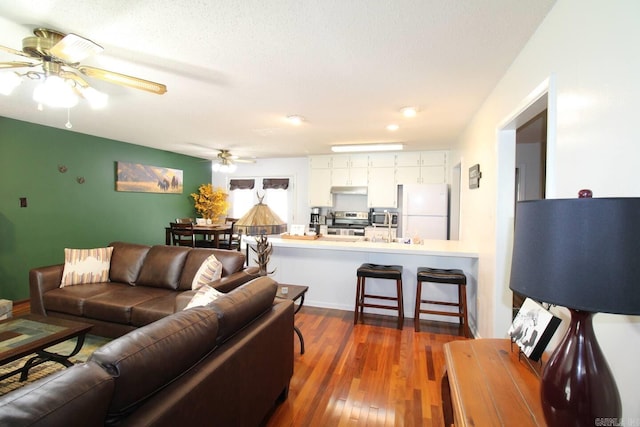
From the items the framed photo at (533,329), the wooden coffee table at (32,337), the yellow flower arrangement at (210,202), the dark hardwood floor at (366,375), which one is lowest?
the dark hardwood floor at (366,375)

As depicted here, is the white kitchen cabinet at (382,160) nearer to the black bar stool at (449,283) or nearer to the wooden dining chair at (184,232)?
the black bar stool at (449,283)

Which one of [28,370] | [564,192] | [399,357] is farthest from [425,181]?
[28,370]

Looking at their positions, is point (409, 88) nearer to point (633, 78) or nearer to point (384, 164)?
point (633, 78)

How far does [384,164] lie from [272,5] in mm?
4612

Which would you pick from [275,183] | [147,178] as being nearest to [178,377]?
[147,178]

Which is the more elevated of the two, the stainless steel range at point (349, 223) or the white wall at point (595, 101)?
the white wall at point (595, 101)

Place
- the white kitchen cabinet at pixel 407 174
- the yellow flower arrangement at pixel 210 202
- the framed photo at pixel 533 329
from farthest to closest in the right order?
the yellow flower arrangement at pixel 210 202, the white kitchen cabinet at pixel 407 174, the framed photo at pixel 533 329

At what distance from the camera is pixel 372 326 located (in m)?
3.29

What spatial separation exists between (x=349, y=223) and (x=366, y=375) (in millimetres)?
4035

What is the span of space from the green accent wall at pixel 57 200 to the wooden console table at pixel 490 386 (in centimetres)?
519

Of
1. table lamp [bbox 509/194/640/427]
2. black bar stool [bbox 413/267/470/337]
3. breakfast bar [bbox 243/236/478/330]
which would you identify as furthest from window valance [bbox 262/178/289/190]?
table lamp [bbox 509/194/640/427]

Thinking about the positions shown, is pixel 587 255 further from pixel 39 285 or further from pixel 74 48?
pixel 39 285

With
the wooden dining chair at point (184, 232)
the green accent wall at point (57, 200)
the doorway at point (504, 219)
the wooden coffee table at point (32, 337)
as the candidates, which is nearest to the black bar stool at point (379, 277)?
the doorway at point (504, 219)

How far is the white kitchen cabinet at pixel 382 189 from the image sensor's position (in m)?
5.80
